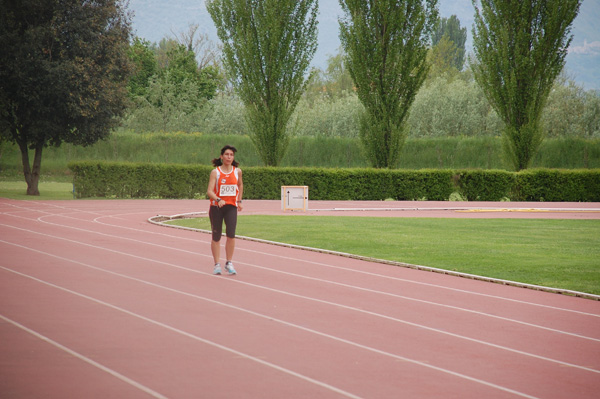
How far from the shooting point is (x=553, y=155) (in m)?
48.1

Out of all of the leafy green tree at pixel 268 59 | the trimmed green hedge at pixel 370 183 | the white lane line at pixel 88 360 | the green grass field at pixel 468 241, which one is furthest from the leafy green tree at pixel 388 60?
the white lane line at pixel 88 360

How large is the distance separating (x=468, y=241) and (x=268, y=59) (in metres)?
A: 23.3

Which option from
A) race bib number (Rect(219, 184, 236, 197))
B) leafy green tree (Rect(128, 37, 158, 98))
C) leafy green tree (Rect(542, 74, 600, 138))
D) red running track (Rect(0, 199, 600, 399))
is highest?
leafy green tree (Rect(128, 37, 158, 98))

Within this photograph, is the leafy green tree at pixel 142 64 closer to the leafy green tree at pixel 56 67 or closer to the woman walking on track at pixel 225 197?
the leafy green tree at pixel 56 67

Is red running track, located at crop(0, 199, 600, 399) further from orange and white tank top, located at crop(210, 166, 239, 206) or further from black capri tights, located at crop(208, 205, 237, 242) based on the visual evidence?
orange and white tank top, located at crop(210, 166, 239, 206)

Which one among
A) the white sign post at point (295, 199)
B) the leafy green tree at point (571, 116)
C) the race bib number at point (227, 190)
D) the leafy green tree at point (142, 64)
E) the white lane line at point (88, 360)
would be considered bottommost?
the white lane line at point (88, 360)

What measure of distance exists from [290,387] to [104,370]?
1.60 metres

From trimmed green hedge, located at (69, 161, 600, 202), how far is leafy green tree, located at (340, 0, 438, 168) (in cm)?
212

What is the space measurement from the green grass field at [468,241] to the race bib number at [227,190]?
3.79 metres

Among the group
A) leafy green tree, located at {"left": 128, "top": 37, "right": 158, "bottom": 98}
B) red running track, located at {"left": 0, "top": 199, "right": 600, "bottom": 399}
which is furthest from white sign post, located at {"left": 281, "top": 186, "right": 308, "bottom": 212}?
leafy green tree, located at {"left": 128, "top": 37, "right": 158, "bottom": 98}

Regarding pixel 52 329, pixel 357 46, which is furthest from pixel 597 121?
pixel 52 329

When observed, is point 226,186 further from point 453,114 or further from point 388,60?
point 453,114

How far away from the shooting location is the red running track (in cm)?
567

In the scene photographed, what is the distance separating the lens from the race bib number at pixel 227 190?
37.8ft
